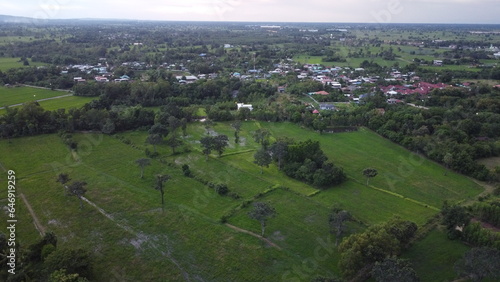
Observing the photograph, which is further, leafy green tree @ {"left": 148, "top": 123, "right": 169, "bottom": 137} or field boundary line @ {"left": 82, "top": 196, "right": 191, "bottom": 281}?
leafy green tree @ {"left": 148, "top": 123, "right": 169, "bottom": 137}

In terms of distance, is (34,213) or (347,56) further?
(347,56)

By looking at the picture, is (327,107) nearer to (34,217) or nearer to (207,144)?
(207,144)

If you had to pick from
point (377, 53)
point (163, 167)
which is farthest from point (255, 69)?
point (163, 167)

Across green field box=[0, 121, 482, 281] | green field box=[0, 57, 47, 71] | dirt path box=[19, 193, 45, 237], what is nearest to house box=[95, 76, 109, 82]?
green field box=[0, 57, 47, 71]

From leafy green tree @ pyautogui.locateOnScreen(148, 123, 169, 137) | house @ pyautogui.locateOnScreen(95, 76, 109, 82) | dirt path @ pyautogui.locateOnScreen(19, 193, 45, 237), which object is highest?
house @ pyautogui.locateOnScreen(95, 76, 109, 82)

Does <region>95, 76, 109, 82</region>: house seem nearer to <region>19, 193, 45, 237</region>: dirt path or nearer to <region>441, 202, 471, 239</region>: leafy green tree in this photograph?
<region>19, 193, 45, 237</region>: dirt path

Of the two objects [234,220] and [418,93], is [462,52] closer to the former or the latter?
[418,93]

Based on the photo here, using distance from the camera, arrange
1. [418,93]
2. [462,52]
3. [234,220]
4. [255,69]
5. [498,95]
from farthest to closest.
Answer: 1. [462,52]
2. [255,69]
3. [418,93]
4. [498,95]
5. [234,220]
